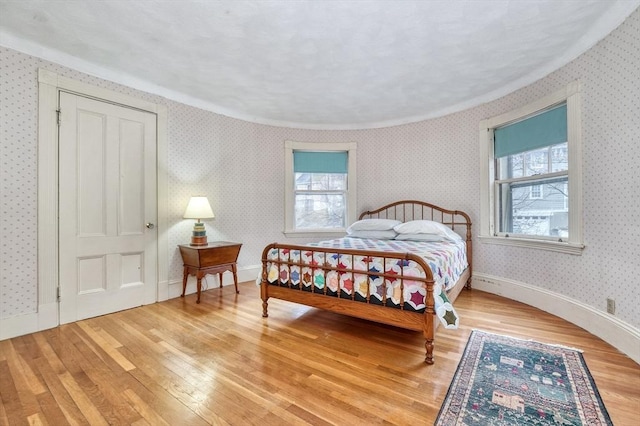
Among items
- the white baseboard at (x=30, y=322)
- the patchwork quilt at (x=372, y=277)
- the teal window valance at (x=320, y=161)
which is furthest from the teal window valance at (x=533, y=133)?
the white baseboard at (x=30, y=322)

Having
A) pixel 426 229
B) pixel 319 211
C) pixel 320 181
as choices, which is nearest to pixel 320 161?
pixel 320 181

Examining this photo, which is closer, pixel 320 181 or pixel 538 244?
pixel 538 244

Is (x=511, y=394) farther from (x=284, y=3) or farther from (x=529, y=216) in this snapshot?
(x=284, y=3)

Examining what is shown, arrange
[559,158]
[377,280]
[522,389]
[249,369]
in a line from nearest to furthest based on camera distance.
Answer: [522,389]
[249,369]
[377,280]
[559,158]

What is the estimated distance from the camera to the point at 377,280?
2.28 metres

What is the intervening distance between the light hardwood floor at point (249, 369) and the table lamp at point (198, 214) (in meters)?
0.88

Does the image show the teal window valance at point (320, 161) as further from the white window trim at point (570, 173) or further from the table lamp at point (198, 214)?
the white window trim at point (570, 173)

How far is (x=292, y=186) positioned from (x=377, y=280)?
271cm

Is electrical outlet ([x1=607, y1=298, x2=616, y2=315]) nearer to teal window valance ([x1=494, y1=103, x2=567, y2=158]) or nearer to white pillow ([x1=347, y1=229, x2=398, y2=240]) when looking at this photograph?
teal window valance ([x1=494, y1=103, x2=567, y2=158])

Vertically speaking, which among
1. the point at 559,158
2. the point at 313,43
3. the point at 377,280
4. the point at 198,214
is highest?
the point at 313,43

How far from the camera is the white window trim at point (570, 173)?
2.62 meters

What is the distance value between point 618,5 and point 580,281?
2.16 metres

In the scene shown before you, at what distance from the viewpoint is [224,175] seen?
4055 millimetres

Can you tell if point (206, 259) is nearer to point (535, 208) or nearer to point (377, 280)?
point (377, 280)
